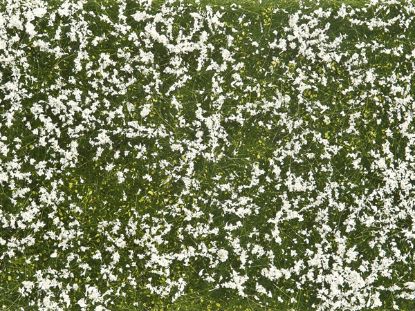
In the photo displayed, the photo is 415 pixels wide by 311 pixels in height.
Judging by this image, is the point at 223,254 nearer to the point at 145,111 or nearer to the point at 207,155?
the point at 207,155

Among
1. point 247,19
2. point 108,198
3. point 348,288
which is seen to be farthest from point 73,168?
point 348,288

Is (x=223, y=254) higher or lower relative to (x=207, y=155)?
lower

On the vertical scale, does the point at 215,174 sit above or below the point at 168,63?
below

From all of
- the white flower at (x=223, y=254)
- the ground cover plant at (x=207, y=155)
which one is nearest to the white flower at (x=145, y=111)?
the ground cover plant at (x=207, y=155)

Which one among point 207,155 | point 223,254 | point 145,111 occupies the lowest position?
point 223,254

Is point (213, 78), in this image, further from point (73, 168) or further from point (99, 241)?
point (99, 241)

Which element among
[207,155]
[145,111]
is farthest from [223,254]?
[145,111]

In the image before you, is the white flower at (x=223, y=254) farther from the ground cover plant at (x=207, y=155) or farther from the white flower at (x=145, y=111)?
the white flower at (x=145, y=111)

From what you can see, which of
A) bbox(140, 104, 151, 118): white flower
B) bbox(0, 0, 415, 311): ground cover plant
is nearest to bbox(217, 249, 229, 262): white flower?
bbox(0, 0, 415, 311): ground cover plant
